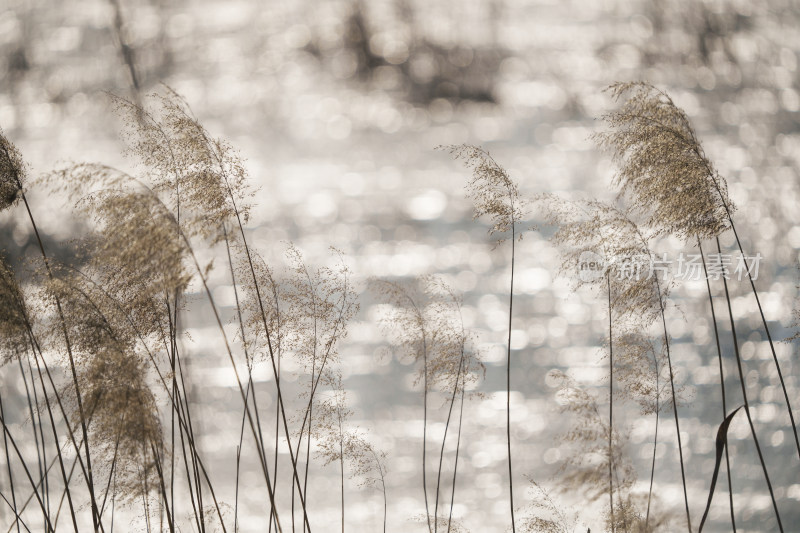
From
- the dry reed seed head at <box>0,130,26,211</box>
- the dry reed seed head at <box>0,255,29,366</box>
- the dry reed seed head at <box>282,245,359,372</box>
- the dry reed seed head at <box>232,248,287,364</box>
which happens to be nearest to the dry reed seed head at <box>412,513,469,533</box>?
the dry reed seed head at <box>282,245,359,372</box>

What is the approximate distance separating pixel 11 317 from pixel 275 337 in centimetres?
60

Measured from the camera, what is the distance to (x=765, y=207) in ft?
6.03

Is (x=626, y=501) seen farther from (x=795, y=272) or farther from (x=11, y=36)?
(x=11, y=36)

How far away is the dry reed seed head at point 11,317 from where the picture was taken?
3.65 feet

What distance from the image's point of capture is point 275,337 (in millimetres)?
1374

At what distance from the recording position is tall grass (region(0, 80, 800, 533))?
1.06 metres

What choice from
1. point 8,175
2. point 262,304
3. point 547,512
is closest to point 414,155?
point 262,304

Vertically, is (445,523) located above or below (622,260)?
below

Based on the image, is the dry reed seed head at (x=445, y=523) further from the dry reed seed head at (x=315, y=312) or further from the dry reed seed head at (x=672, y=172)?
the dry reed seed head at (x=672, y=172)

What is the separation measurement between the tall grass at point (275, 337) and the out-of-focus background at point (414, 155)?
0.05 m

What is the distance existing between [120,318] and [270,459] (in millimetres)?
738

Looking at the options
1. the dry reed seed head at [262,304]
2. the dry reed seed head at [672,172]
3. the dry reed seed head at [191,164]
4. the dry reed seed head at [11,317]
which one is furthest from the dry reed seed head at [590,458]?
the dry reed seed head at [11,317]

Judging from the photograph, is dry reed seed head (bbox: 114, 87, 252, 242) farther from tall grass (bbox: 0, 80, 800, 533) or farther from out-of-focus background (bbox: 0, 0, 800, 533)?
out-of-focus background (bbox: 0, 0, 800, 533)

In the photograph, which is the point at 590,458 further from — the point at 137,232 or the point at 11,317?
the point at 11,317
